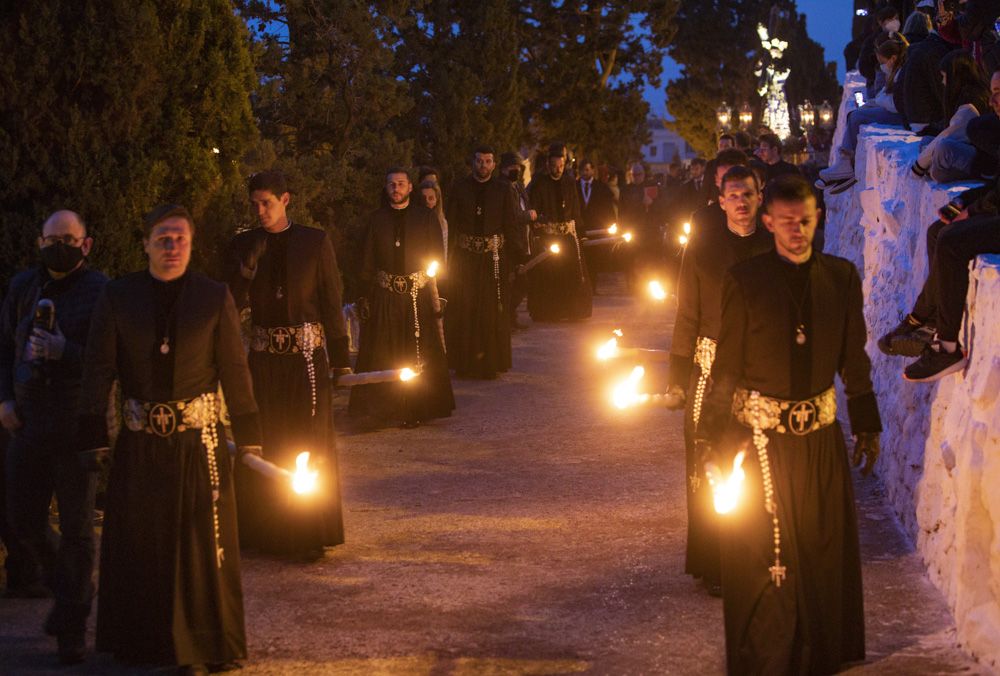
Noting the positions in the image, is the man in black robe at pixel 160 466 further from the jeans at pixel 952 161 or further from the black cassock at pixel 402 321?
the black cassock at pixel 402 321

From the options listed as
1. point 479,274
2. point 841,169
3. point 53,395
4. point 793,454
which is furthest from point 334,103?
point 793,454

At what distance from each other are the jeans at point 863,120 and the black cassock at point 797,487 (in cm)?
739

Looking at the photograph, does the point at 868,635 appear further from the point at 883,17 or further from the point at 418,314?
the point at 883,17

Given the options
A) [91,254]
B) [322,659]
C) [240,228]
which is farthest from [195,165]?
[322,659]

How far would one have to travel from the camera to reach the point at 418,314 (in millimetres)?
11812

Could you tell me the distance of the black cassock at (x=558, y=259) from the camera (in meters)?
17.4

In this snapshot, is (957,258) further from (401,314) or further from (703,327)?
(401,314)

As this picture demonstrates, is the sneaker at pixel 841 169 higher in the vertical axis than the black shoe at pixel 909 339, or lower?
higher

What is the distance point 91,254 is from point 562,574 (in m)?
3.39

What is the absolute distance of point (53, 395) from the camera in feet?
22.0

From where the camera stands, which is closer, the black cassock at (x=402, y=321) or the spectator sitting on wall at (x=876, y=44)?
the black cassock at (x=402, y=321)

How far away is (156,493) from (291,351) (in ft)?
6.92

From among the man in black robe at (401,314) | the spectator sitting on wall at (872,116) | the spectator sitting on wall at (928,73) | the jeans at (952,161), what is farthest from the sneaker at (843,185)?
the jeans at (952,161)

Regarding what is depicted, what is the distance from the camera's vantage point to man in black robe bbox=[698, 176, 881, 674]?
570cm
